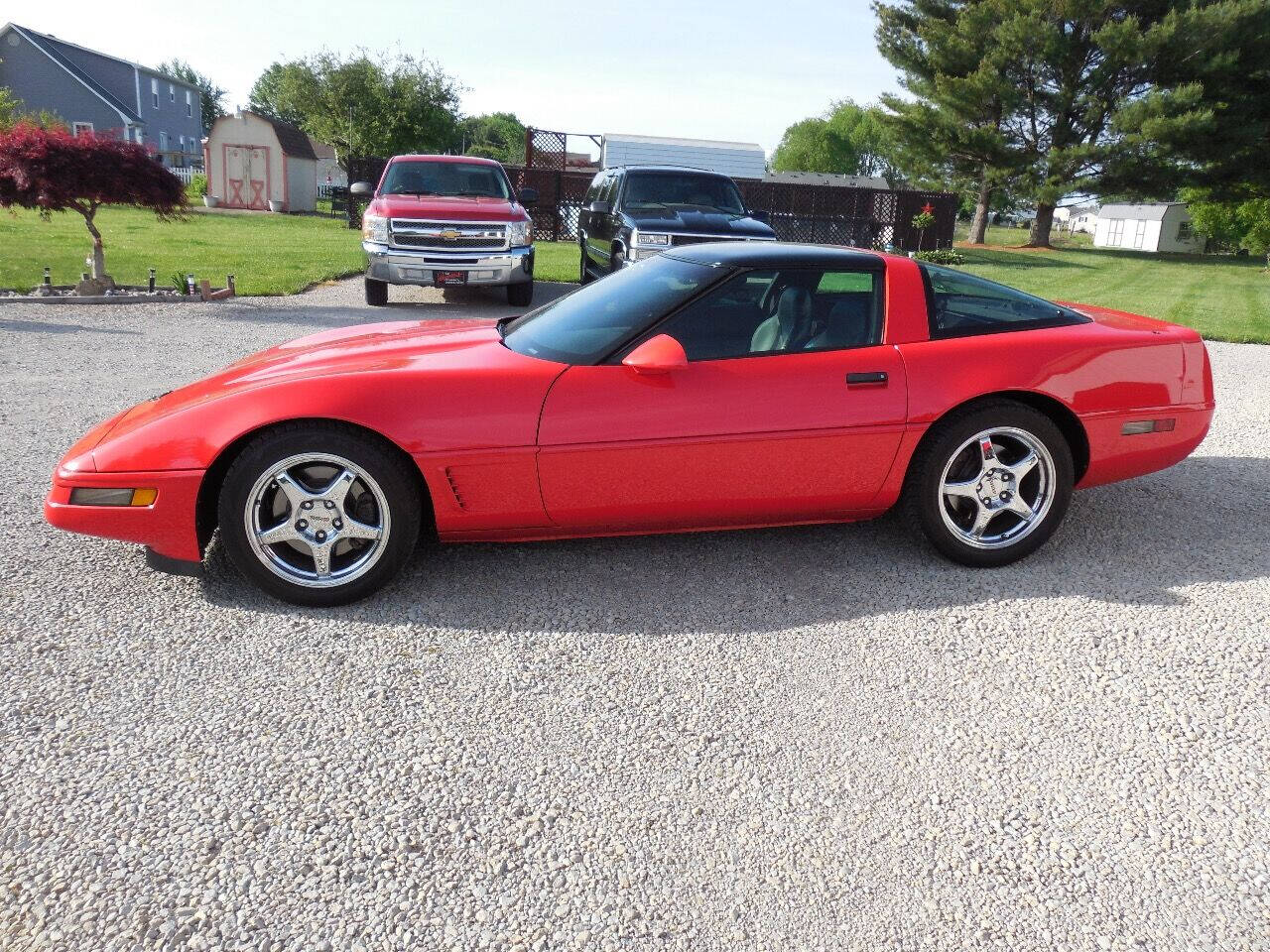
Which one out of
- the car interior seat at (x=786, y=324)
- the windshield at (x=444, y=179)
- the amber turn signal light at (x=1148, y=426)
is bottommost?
the amber turn signal light at (x=1148, y=426)

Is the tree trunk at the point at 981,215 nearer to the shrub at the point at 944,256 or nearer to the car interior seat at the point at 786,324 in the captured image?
the shrub at the point at 944,256

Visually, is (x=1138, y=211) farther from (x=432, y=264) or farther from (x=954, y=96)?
(x=432, y=264)

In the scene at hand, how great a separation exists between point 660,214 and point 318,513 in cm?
881

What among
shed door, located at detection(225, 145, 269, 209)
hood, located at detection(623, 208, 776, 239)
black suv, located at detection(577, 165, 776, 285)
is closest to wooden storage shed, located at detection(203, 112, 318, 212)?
shed door, located at detection(225, 145, 269, 209)

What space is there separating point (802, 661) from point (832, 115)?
99637 mm

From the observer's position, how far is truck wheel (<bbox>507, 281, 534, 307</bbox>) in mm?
12098

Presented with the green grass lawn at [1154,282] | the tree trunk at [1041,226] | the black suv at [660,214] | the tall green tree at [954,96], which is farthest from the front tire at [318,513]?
the tree trunk at [1041,226]

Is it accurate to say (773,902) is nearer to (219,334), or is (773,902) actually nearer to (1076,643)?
(1076,643)

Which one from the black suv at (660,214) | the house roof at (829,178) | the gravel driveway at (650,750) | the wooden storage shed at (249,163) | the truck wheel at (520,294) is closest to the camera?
the gravel driveway at (650,750)

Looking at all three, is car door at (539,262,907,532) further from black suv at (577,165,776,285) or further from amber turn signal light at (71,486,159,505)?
black suv at (577,165,776,285)

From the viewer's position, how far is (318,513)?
11.3 ft

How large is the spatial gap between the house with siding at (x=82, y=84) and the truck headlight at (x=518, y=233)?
117 ft

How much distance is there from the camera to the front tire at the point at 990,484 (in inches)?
151

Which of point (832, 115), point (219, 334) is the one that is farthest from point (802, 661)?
point (832, 115)
